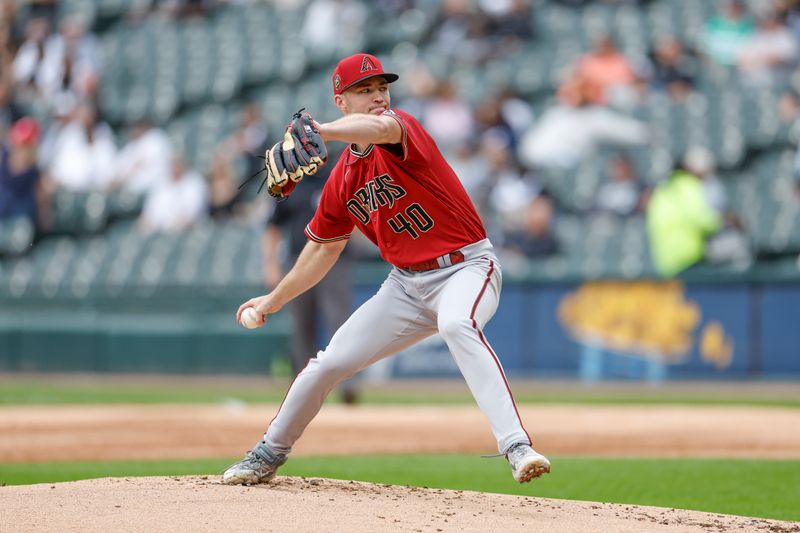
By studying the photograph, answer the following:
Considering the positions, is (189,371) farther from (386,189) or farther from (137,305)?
(386,189)

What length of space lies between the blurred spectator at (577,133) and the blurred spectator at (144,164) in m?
4.74

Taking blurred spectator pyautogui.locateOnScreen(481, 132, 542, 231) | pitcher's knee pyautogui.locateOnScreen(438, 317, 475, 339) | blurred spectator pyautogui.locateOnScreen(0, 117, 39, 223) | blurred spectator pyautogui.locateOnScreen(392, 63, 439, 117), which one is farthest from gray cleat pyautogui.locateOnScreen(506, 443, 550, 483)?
blurred spectator pyautogui.locateOnScreen(0, 117, 39, 223)

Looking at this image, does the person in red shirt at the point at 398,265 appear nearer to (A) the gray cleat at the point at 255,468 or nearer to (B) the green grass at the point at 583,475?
(A) the gray cleat at the point at 255,468

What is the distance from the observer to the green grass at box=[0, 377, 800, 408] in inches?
468

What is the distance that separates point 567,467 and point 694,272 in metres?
6.01

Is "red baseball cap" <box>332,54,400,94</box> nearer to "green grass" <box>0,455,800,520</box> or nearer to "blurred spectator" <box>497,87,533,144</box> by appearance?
"green grass" <box>0,455,800,520</box>

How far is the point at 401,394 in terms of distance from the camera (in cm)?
1291

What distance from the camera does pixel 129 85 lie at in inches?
727

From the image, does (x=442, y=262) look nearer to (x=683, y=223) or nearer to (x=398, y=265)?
(x=398, y=265)

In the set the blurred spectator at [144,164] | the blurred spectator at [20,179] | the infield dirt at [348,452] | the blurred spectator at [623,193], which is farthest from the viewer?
the blurred spectator at [144,164]

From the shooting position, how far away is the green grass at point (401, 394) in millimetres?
11875

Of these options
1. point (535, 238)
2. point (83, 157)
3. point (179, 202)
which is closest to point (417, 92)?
point (535, 238)

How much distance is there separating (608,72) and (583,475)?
884 cm

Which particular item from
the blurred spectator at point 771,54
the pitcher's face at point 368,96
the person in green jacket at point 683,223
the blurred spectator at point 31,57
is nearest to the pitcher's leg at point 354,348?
the pitcher's face at point 368,96
